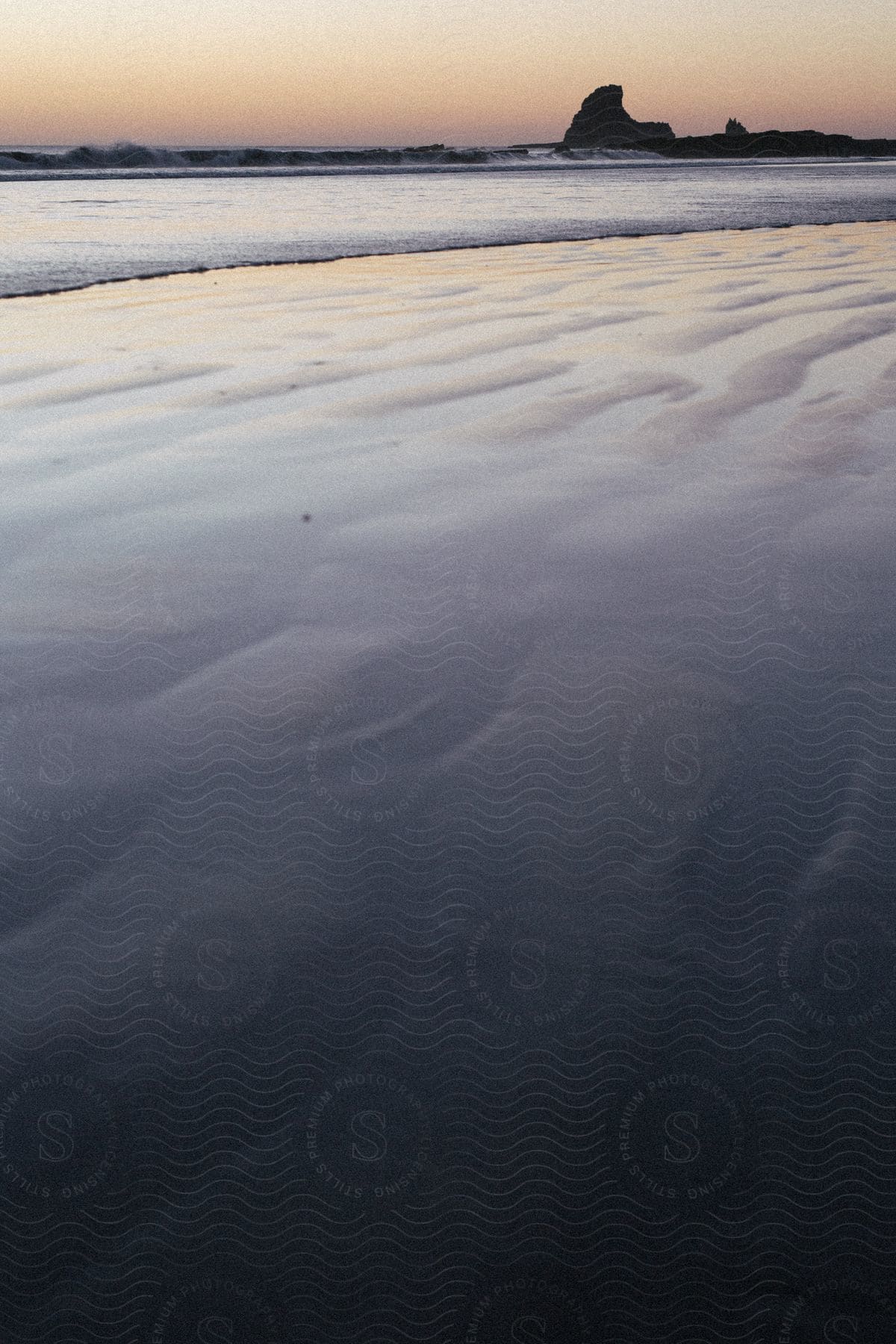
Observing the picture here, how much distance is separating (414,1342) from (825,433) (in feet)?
6.73

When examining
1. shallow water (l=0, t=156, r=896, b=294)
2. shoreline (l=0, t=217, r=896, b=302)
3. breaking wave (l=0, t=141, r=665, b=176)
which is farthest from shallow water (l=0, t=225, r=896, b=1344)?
breaking wave (l=0, t=141, r=665, b=176)

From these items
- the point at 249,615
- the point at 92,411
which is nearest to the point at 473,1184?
the point at 249,615

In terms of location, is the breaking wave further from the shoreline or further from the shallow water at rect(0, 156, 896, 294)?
the shoreline

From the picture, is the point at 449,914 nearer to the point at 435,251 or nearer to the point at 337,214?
the point at 435,251

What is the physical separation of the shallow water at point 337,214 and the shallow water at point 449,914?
4.04 metres

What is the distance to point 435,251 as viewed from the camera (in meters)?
6.59

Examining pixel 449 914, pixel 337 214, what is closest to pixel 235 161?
pixel 337 214

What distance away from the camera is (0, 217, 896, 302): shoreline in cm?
495

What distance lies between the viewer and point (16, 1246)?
74cm

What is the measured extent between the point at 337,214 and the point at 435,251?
374cm

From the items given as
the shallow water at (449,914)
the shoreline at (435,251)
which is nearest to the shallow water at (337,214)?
the shoreline at (435,251)

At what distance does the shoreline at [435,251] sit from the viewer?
4.95 meters

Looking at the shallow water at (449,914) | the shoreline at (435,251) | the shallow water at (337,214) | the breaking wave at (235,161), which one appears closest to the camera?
the shallow water at (449,914)

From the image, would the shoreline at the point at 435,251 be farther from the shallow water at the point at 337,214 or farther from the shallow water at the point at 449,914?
the shallow water at the point at 449,914
